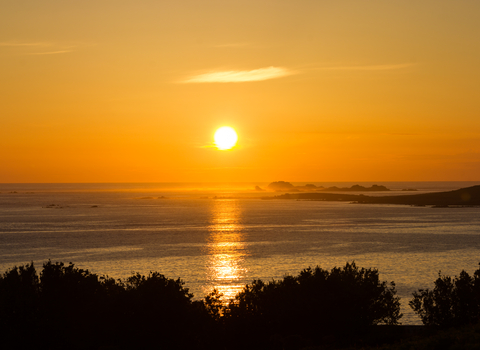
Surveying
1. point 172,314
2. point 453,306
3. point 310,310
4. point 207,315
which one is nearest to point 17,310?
point 172,314

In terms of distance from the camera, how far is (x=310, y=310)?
33.2 m

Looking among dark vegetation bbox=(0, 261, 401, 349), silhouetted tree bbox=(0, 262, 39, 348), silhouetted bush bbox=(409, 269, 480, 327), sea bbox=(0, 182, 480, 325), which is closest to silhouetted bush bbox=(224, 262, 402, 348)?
dark vegetation bbox=(0, 261, 401, 349)

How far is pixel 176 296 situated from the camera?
32.4 meters

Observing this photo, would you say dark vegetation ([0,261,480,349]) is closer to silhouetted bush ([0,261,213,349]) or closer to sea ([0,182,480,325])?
silhouetted bush ([0,261,213,349])

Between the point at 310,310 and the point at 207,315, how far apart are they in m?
7.13

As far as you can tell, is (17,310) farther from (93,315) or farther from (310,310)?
(310,310)

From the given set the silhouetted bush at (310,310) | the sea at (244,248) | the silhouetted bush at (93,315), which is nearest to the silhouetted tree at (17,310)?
the silhouetted bush at (93,315)

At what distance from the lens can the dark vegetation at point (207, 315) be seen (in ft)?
98.5

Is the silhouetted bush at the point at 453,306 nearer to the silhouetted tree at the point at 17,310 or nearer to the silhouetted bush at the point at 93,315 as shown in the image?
the silhouetted bush at the point at 93,315

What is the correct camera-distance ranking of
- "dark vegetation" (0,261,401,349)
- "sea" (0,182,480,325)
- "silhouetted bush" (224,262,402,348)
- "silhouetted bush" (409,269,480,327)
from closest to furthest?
Result: "dark vegetation" (0,261,401,349) → "silhouetted bush" (224,262,402,348) → "silhouetted bush" (409,269,480,327) → "sea" (0,182,480,325)

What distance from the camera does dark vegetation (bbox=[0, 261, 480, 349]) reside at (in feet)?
98.5

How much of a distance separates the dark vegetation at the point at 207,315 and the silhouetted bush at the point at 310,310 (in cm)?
7

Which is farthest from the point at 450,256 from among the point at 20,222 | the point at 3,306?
the point at 20,222

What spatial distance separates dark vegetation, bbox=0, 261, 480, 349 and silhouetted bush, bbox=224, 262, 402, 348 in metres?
0.07
